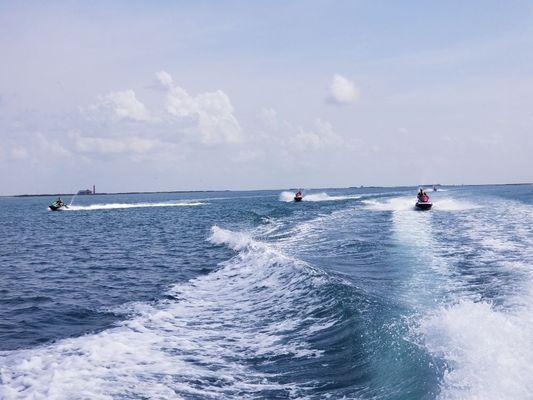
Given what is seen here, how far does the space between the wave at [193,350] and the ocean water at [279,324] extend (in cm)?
6

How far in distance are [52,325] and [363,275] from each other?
44.8 feet

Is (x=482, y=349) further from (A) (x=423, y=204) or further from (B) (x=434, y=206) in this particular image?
(B) (x=434, y=206)

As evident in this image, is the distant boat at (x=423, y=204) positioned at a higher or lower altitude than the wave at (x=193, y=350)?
higher

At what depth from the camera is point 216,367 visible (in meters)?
13.0

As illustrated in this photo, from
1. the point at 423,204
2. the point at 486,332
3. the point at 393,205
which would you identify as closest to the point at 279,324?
the point at 486,332

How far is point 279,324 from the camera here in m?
16.6

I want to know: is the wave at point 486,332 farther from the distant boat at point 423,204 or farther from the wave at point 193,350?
the distant boat at point 423,204

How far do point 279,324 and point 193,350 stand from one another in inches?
135

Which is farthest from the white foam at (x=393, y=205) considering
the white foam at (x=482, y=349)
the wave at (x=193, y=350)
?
the white foam at (x=482, y=349)

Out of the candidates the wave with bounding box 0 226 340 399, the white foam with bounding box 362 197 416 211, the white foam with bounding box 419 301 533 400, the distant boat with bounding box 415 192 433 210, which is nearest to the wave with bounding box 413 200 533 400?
the white foam with bounding box 419 301 533 400

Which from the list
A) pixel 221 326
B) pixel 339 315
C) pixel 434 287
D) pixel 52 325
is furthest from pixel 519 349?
pixel 52 325

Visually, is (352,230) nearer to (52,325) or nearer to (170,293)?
(170,293)

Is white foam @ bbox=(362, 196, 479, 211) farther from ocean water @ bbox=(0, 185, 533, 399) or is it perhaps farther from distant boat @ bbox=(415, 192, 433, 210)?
ocean water @ bbox=(0, 185, 533, 399)

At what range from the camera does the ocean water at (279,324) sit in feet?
36.0
